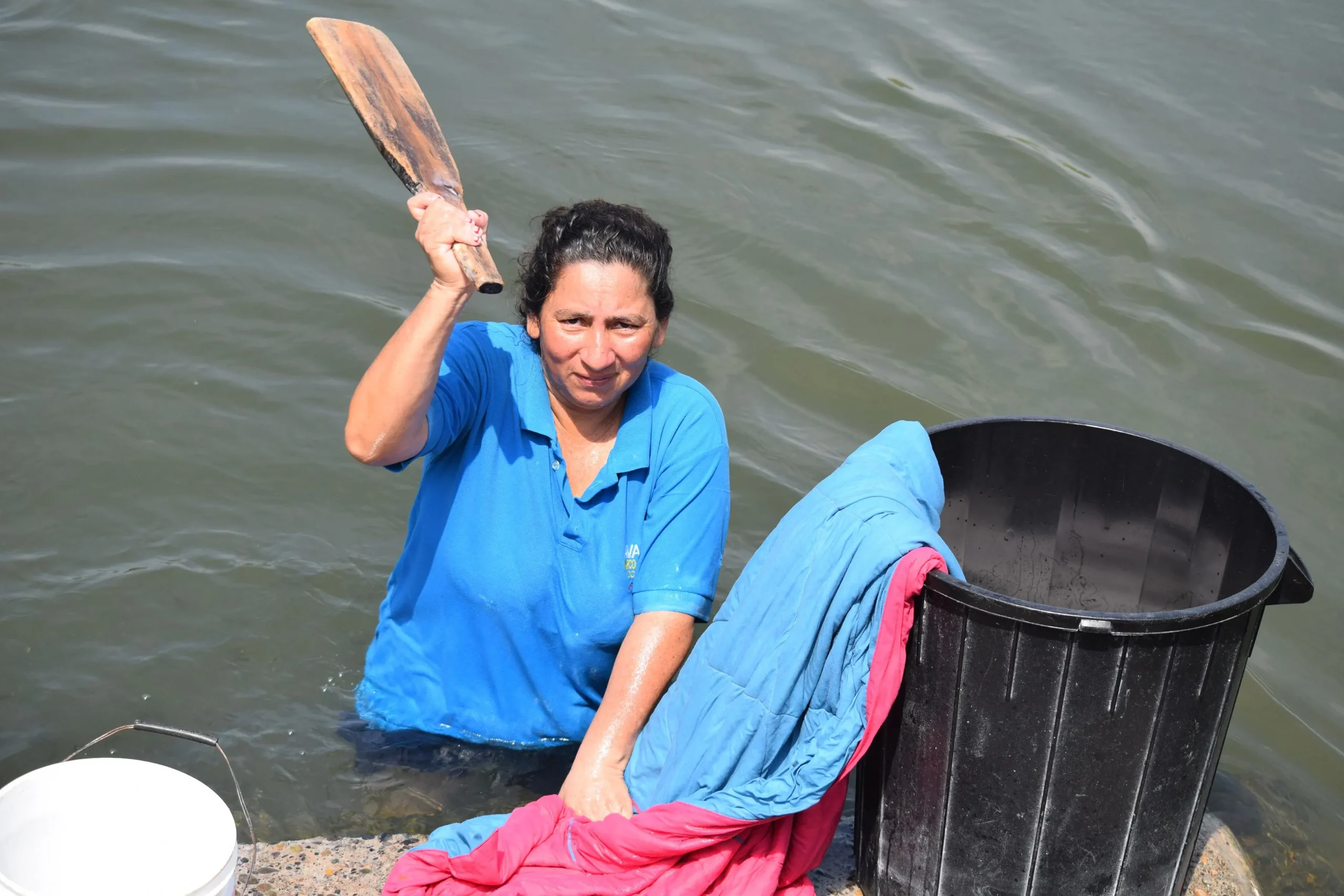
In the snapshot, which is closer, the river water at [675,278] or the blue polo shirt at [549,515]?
the blue polo shirt at [549,515]

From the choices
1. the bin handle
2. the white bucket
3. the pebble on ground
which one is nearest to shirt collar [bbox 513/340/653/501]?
the pebble on ground

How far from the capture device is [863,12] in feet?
26.0

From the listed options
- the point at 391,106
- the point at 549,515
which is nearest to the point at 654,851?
the point at 549,515

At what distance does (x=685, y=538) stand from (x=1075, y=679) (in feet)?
3.18

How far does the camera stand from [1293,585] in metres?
2.40

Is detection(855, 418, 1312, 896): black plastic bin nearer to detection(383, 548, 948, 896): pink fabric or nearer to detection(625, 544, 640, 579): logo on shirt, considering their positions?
detection(383, 548, 948, 896): pink fabric

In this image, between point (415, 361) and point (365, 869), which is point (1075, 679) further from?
point (365, 869)

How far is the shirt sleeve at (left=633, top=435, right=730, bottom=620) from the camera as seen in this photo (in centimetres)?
288

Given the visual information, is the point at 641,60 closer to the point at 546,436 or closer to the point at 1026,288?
the point at 1026,288

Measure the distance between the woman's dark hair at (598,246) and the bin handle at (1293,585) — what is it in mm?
1403

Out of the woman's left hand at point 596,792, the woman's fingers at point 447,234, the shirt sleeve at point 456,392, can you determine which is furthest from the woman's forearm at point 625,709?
the woman's fingers at point 447,234

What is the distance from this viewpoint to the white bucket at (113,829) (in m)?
2.18

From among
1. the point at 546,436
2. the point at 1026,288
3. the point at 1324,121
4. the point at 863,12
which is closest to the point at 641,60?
the point at 863,12

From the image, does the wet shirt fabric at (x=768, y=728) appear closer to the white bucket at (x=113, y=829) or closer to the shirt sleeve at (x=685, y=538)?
the shirt sleeve at (x=685, y=538)
